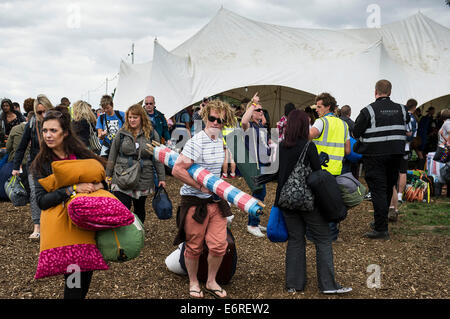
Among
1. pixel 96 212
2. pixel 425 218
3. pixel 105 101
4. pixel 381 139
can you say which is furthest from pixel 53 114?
pixel 425 218

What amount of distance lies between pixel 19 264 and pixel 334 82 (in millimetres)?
10377

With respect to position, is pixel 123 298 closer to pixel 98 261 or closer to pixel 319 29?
pixel 98 261

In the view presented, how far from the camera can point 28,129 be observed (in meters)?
5.02

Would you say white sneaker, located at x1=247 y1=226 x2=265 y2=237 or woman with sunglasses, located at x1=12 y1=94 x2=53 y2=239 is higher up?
woman with sunglasses, located at x1=12 y1=94 x2=53 y2=239

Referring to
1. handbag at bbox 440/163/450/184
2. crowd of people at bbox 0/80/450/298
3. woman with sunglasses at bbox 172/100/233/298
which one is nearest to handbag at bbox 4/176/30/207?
crowd of people at bbox 0/80/450/298

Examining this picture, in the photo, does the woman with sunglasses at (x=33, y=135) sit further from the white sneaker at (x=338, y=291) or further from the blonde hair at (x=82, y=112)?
the white sneaker at (x=338, y=291)

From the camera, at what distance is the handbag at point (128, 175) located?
4719mm

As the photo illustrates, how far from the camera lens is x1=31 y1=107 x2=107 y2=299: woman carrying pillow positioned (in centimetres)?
269

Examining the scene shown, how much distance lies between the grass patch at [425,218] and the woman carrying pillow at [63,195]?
5.00m

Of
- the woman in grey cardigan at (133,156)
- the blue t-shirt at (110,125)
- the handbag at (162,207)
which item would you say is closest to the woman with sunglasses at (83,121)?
the blue t-shirt at (110,125)

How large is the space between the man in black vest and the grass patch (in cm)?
109

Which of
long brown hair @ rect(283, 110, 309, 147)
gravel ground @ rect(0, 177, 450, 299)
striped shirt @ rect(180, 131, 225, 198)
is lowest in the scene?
gravel ground @ rect(0, 177, 450, 299)

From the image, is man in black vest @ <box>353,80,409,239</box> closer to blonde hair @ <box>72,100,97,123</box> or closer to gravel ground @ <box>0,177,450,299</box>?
gravel ground @ <box>0,177,450,299</box>

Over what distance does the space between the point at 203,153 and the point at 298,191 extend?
88cm
